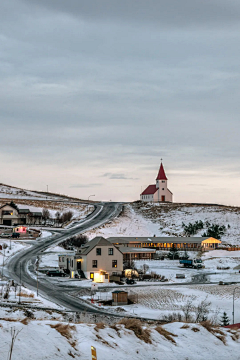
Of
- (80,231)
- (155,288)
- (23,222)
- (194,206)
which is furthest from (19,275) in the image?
(194,206)

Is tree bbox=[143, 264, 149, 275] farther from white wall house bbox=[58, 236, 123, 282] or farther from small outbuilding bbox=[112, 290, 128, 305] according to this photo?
small outbuilding bbox=[112, 290, 128, 305]

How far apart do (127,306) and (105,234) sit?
216 ft

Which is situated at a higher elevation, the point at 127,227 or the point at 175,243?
the point at 127,227

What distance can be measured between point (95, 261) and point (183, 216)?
78214 mm

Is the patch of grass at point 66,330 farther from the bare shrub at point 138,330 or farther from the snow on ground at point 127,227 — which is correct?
the snow on ground at point 127,227

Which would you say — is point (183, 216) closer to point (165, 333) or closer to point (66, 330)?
point (165, 333)

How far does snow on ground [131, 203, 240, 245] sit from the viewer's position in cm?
12400

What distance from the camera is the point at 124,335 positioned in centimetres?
1689

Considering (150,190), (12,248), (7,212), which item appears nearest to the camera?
(12,248)

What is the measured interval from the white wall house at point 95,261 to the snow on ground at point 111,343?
5034 centimetres

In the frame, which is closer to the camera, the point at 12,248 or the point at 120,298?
the point at 120,298

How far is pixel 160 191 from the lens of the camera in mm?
172000

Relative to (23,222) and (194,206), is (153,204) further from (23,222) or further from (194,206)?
(23,222)

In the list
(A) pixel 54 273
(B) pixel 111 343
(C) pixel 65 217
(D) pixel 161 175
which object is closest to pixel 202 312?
(B) pixel 111 343
